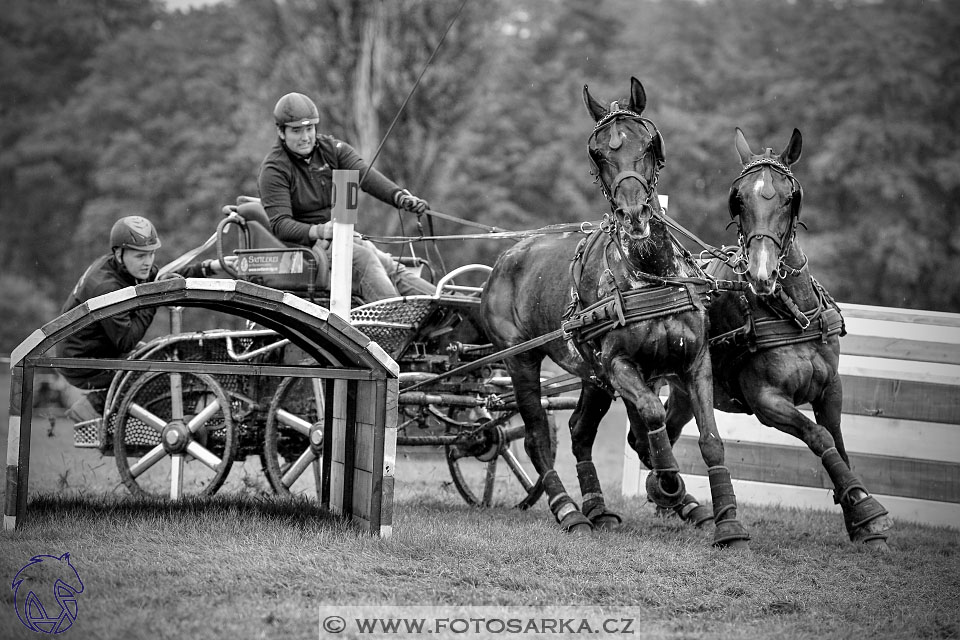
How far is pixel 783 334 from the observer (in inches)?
271

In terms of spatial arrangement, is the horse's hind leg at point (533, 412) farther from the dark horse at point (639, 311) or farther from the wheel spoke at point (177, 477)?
the wheel spoke at point (177, 477)

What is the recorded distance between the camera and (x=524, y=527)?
23.6ft

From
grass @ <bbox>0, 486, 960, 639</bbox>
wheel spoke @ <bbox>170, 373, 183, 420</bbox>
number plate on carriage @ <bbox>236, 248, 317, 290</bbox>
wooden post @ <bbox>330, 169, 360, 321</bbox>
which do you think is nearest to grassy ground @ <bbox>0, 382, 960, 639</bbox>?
grass @ <bbox>0, 486, 960, 639</bbox>

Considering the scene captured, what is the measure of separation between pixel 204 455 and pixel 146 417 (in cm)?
53

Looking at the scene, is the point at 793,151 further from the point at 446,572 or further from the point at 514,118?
the point at 514,118

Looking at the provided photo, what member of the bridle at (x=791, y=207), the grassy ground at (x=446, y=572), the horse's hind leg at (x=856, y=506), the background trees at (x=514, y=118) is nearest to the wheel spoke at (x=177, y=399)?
the grassy ground at (x=446, y=572)

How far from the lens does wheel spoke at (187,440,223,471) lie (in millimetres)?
8026

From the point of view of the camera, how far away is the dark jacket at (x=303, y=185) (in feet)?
26.5

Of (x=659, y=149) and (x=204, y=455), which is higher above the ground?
(x=659, y=149)

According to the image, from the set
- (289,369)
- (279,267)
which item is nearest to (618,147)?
(289,369)

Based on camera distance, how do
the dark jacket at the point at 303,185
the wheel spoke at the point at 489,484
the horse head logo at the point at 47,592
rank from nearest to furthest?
the horse head logo at the point at 47,592, the dark jacket at the point at 303,185, the wheel spoke at the point at 489,484

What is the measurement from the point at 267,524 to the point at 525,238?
273 cm

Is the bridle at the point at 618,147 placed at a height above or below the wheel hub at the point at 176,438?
above

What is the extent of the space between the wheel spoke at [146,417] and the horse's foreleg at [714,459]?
148 inches
